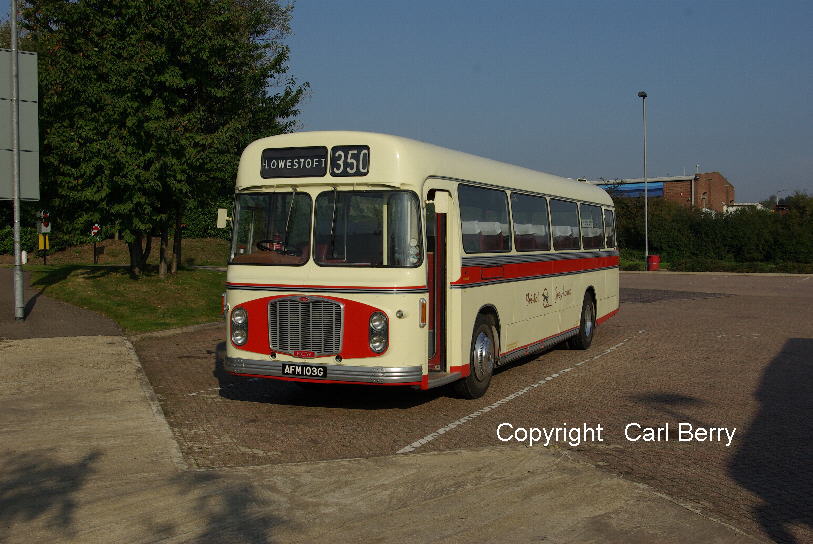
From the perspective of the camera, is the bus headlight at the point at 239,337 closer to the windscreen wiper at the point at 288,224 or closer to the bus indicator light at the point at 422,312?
the windscreen wiper at the point at 288,224

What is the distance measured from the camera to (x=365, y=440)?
8.73 meters

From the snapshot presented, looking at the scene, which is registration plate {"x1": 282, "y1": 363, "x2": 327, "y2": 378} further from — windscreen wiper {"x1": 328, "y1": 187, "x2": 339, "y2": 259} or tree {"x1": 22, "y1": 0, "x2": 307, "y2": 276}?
tree {"x1": 22, "y1": 0, "x2": 307, "y2": 276}

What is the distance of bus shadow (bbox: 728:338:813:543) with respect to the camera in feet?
20.9

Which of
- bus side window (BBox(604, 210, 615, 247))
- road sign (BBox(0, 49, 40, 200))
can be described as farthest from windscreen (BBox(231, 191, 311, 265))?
road sign (BBox(0, 49, 40, 200))

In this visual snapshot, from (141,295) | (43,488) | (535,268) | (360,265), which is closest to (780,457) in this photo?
(360,265)

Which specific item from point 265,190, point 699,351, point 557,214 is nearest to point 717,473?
point 265,190

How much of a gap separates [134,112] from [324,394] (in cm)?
1294

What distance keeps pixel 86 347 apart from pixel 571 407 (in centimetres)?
913

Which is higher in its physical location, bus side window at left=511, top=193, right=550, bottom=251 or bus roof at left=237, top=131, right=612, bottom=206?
bus roof at left=237, top=131, right=612, bottom=206

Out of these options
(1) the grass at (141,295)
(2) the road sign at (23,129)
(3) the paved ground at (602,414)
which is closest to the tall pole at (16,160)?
(2) the road sign at (23,129)

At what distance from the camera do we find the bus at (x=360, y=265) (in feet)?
31.1

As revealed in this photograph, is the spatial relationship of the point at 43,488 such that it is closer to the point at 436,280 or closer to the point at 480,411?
the point at 436,280

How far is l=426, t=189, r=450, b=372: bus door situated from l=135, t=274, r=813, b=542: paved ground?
70 cm

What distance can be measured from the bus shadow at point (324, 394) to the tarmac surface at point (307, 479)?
0.06 meters
